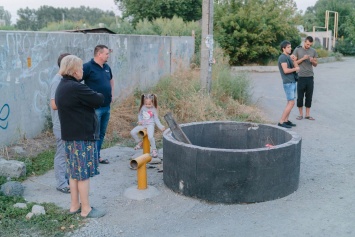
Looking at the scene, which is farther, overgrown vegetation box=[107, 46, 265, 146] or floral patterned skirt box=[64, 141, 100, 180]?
overgrown vegetation box=[107, 46, 265, 146]

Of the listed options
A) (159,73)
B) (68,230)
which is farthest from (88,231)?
(159,73)

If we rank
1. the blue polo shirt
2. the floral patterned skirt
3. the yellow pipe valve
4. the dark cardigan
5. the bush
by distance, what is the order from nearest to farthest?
the dark cardigan, the floral patterned skirt, the yellow pipe valve, the blue polo shirt, the bush

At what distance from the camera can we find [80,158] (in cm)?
463

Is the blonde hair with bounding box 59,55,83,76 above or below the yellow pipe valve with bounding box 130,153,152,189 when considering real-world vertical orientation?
above

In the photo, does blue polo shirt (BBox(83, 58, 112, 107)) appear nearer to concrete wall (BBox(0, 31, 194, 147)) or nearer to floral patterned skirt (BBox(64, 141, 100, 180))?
concrete wall (BBox(0, 31, 194, 147))

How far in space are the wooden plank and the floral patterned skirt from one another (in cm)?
170

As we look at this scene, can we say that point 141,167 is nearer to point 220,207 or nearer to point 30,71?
point 220,207

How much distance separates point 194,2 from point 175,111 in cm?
2347

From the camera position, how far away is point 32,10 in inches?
3438

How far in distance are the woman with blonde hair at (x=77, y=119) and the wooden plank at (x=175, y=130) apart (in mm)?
1631

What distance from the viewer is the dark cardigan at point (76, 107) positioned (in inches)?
177

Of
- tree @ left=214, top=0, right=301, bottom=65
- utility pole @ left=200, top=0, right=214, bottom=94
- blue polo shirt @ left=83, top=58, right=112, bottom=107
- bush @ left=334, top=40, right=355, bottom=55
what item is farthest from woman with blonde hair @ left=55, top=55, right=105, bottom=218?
bush @ left=334, top=40, right=355, bottom=55

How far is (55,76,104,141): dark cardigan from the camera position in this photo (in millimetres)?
4508

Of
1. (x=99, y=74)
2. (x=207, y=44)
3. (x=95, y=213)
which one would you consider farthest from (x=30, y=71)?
(x=207, y=44)
